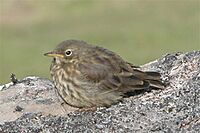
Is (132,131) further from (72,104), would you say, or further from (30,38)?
(30,38)

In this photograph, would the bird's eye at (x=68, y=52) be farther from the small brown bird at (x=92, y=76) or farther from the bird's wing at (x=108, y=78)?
the bird's wing at (x=108, y=78)

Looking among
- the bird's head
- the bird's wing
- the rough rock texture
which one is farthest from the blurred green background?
the bird's wing

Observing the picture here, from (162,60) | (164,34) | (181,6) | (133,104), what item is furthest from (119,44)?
(133,104)

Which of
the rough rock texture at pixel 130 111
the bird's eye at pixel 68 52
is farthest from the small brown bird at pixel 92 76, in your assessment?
the rough rock texture at pixel 130 111

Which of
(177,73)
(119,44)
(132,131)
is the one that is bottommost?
(132,131)

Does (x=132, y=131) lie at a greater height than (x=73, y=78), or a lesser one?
lesser

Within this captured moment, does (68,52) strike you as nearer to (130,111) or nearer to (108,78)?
(108,78)

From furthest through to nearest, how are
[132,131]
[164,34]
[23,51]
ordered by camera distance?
1. [164,34]
2. [23,51]
3. [132,131]
